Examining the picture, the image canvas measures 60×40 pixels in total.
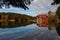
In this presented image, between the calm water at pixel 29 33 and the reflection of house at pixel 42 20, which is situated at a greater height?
the reflection of house at pixel 42 20

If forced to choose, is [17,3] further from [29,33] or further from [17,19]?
[29,33]

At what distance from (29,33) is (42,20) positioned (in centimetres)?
17

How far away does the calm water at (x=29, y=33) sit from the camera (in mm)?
1538

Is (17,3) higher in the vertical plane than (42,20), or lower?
higher

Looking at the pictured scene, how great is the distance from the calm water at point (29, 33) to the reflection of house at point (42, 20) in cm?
4

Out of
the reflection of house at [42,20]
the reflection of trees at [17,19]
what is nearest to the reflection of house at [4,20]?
the reflection of trees at [17,19]

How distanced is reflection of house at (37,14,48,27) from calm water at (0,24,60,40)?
1.5 inches

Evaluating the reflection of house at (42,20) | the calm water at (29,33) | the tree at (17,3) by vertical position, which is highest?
the tree at (17,3)

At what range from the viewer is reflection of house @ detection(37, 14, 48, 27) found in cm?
158

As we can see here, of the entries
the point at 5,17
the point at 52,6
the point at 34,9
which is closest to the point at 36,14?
the point at 34,9

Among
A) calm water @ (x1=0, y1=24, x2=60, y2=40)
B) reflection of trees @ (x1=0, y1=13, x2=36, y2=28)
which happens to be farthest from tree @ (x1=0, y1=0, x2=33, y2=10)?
calm water @ (x1=0, y1=24, x2=60, y2=40)

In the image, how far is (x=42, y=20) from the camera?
1.60 m

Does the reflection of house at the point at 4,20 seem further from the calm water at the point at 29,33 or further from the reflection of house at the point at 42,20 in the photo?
the reflection of house at the point at 42,20

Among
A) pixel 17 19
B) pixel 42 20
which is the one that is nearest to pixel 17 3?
pixel 17 19
